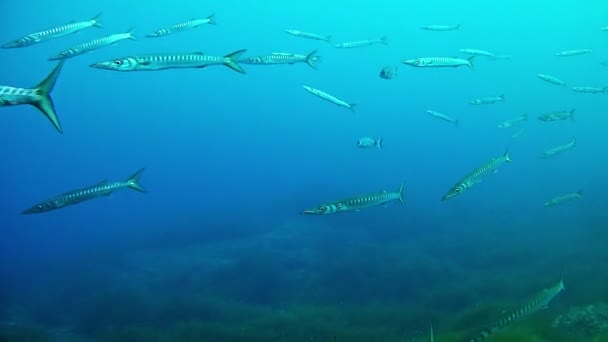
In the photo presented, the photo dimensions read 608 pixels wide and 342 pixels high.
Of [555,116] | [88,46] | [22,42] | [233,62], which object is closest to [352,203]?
[233,62]

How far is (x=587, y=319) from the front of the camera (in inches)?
375

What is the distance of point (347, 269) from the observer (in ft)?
54.1

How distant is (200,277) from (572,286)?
1287 centimetres

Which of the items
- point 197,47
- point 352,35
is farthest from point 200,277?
point 352,35

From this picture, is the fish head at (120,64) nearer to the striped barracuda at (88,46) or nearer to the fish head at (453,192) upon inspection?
the striped barracuda at (88,46)

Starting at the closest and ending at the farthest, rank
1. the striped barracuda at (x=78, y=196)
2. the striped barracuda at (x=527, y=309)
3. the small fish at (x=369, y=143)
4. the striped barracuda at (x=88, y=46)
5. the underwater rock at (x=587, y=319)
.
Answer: the striped barracuda at (x=527, y=309) < the striped barracuda at (x=78, y=196) < the striped barracuda at (x=88, y=46) < the underwater rock at (x=587, y=319) < the small fish at (x=369, y=143)

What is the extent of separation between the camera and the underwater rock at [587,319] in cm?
906

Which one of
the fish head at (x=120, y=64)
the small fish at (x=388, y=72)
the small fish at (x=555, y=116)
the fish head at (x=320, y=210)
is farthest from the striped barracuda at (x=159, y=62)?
the small fish at (x=555, y=116)

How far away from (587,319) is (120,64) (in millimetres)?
10615

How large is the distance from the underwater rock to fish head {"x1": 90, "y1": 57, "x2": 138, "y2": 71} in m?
9.77

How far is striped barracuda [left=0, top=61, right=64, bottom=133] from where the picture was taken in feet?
16.0

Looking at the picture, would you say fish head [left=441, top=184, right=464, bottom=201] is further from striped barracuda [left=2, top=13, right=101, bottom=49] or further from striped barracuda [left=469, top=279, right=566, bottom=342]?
striped barracuda [left=2, top=13, right=101, bottom=49]

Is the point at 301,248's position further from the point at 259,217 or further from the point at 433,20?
the point at 433,20

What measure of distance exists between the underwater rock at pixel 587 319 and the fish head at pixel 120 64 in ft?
32.1
